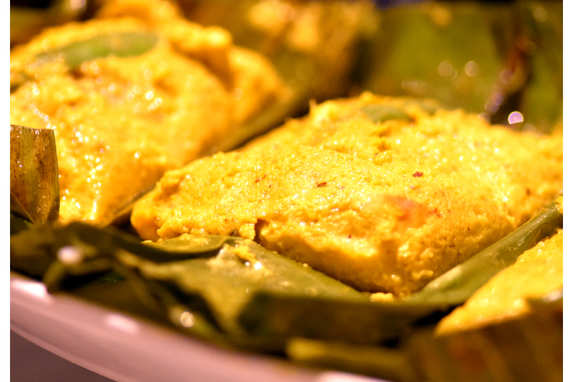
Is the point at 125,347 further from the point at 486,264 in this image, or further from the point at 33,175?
the point at 486,264

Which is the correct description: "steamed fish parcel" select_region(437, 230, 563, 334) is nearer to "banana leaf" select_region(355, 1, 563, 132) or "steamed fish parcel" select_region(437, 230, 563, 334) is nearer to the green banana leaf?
the green banana leaf

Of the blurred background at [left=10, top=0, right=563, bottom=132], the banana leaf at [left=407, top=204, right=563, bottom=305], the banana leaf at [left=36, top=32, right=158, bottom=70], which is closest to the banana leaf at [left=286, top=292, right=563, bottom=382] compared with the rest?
the banana leaf at [left=407, top=204, right=563, bottom=305]

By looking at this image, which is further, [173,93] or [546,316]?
[173,93]

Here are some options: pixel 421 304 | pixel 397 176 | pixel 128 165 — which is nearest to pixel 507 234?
pixel 397 176

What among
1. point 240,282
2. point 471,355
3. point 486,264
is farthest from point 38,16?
point 471,355

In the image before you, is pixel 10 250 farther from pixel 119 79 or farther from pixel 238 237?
pixel 119 79

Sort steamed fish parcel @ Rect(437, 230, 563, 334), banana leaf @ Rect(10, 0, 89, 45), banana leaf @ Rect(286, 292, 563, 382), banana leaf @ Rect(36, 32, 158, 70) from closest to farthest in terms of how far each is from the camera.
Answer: banana leaf @ Rect(286, 292, 563, 382), steamed fish parcel @ Rect(437, 230, 563, 334), banana leaf @ Rect(36, 32, 158, 70), banana leaf @ Rect(10, 0, 89, 45)
